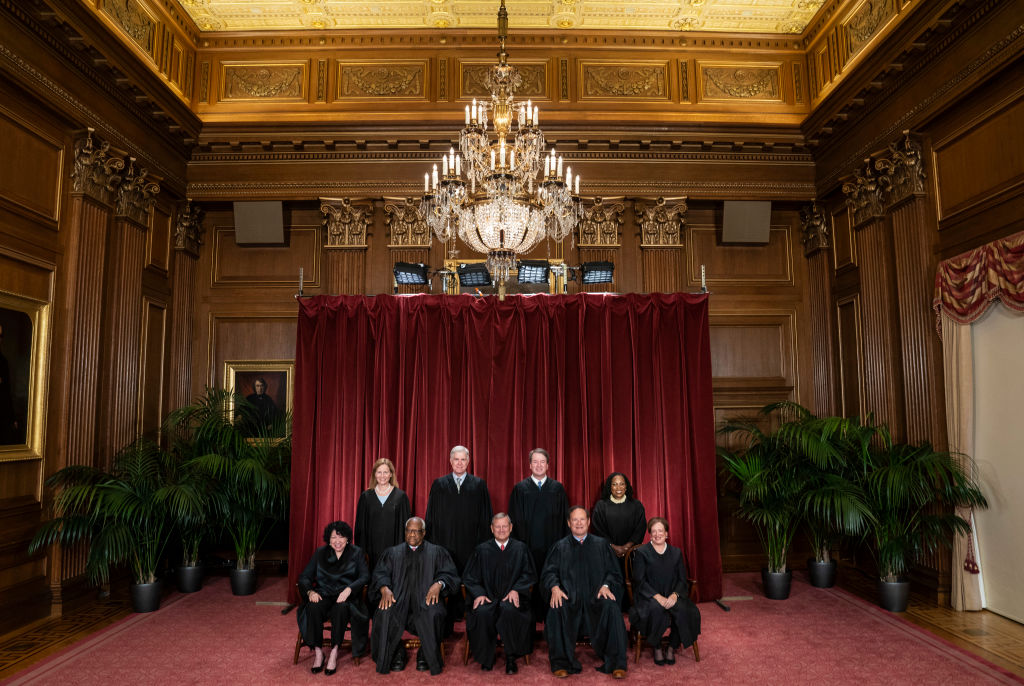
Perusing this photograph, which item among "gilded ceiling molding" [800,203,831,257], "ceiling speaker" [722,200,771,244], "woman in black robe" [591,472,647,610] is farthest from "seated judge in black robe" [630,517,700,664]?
"gilded ceiling molding" [800,203,831,257]

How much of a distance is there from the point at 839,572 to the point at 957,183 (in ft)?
13.0

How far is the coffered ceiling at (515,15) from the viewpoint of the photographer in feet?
24.9

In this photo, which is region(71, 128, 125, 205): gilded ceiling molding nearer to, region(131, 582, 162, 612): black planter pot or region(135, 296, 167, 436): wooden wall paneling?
region(135, 296, 167, 436): wooden wall paneling

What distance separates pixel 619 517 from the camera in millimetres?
5344

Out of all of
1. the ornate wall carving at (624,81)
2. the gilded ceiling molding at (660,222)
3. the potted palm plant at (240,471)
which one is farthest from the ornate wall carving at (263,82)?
the gilded ceiling molding at (660,222)

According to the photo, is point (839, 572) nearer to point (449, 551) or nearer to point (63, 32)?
point (449, 551)

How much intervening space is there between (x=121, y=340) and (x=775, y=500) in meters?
6.57

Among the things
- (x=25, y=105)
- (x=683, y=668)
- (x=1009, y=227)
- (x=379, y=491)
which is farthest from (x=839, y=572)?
(x=25, y=105)

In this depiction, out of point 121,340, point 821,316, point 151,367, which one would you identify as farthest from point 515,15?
point 151,367

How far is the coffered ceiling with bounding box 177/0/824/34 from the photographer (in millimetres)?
7578

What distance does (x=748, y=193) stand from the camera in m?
7.89

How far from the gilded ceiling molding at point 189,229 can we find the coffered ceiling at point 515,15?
7.37 feet

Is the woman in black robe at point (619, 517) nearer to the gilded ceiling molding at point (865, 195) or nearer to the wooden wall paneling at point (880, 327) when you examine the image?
the wooden wall paneling at point (880, 327)

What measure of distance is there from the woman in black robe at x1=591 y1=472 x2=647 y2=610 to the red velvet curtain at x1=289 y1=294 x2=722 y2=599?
235 millimetres
